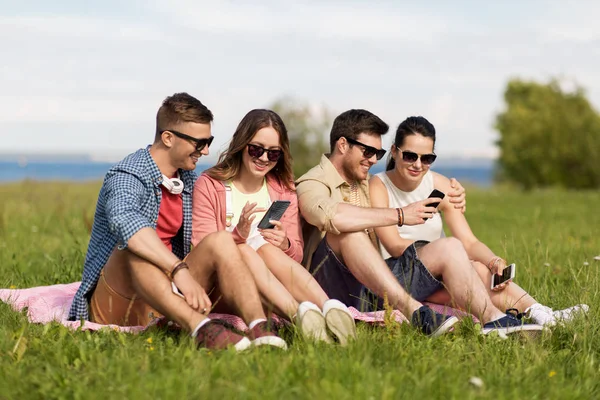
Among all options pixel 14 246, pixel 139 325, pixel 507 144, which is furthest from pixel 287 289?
pixel 507 144

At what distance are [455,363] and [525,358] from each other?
21.2 inches

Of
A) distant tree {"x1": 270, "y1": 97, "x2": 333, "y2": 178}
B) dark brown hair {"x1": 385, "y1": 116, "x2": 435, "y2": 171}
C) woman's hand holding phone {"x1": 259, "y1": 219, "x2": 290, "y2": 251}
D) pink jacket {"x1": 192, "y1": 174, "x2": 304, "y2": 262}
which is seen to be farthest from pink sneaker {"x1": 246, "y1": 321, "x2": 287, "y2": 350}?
distant tree {"x1": 270, "y1": 97, "x2": 333, "y2": 178}

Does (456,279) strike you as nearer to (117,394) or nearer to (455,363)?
(455,363)

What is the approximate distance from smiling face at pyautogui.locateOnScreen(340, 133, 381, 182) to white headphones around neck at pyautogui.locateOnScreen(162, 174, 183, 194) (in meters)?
1.29

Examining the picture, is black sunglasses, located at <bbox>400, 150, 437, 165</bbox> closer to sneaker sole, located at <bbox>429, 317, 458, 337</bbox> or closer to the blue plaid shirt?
sneaker sole, located at <bbox>429, 317, 458, 337</bbox>

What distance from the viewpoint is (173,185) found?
487cm

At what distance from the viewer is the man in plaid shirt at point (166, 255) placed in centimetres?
413

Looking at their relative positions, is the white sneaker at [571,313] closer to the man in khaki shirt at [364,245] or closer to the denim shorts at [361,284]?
the man in khaki shirt at [364,245]

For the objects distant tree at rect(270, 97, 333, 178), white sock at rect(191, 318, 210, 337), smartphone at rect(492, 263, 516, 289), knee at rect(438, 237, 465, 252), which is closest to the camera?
white sock at rect(191, 318, 210, 337)

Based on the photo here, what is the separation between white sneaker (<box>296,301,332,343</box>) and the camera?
410cm

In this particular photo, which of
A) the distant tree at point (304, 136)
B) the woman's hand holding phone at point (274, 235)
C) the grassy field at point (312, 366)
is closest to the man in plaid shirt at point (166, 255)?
the grassy field at point (312, 366)

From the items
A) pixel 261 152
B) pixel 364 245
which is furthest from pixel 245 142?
pixel 364 245

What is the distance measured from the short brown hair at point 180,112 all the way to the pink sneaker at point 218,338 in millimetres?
1397

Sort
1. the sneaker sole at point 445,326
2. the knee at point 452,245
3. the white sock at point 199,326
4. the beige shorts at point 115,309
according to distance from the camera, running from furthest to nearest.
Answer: the knee at point 452,245, the beige shorts at point 115,309, the sneaker sole at point 445,326, the white sock at point 199,326
